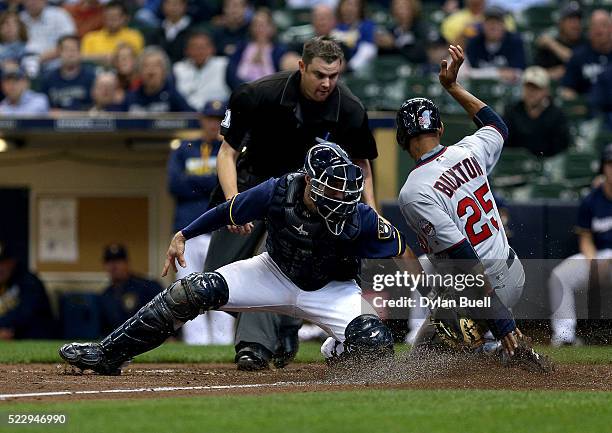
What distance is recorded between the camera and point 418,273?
8500 millimetres

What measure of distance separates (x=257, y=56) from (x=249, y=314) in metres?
6.27

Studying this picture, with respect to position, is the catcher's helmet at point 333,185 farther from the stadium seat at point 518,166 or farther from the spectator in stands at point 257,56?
the spectator in stands at point 257,56

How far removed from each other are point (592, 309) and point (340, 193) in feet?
12.1

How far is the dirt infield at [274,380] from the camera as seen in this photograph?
649cm

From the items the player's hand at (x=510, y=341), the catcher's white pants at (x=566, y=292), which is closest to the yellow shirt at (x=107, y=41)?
the catcher's white pants at (x=566, y=292)

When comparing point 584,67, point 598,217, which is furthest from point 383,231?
point 584,67

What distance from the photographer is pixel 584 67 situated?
1405 cm

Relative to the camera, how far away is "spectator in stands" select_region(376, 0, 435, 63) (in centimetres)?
1470

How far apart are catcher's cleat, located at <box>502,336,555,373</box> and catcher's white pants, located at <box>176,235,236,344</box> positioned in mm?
4948

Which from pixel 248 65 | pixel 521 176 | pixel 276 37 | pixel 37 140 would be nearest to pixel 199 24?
pixel 276 37

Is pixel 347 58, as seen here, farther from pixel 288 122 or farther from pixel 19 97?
pixel 288 122

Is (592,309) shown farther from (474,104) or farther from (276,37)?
(276,37)

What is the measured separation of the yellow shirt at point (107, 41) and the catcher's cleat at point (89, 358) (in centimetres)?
875

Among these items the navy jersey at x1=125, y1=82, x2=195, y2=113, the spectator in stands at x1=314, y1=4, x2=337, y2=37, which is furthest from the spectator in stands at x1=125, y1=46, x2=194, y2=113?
the spectator in stands at x1=314, y1=4, x2=337, y2=37
